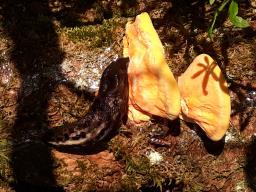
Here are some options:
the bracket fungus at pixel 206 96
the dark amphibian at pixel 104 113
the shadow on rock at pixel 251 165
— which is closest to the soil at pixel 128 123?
the shadow on rock at pixel 251 165

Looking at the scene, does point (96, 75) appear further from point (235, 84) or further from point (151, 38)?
point (235, 84)

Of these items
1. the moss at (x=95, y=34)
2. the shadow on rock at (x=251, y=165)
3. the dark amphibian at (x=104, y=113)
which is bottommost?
the shadow on rock at (x=251, y=165)

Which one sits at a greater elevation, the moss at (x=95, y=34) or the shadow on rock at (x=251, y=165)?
the moss at (x=95, y=34)

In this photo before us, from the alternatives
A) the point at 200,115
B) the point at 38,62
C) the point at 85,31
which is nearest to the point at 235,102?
the point at 200,115

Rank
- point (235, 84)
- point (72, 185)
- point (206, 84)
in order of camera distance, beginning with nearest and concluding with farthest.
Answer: point (206, 84) → point (235, 84) → point (72, 185)

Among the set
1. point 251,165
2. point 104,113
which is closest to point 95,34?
point 104,113

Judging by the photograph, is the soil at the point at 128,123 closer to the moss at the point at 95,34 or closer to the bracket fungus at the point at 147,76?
the moss at the point at 95,34
